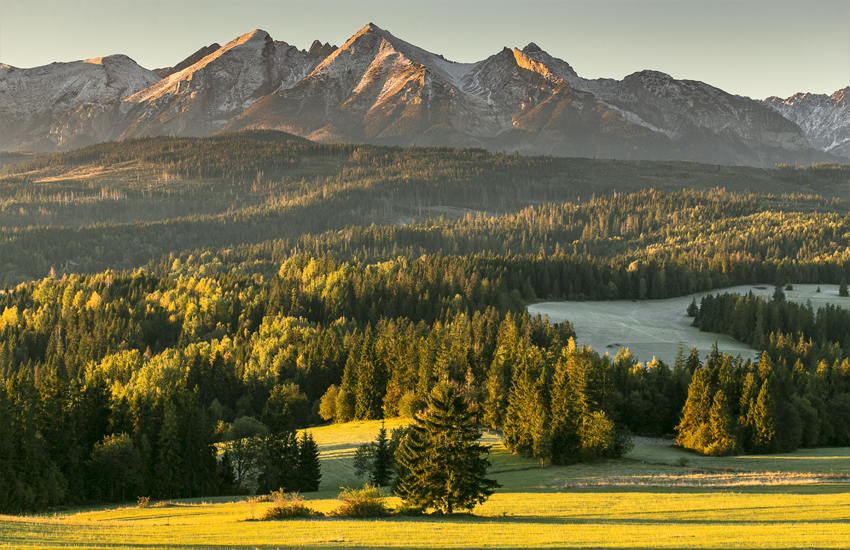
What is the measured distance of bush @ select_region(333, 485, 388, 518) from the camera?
46.2 m

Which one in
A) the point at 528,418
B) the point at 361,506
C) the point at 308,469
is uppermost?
the point at 361,506

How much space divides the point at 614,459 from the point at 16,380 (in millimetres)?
55814

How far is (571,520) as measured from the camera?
44625mm

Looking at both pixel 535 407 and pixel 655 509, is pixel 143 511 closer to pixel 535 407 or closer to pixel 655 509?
pixel 655 509

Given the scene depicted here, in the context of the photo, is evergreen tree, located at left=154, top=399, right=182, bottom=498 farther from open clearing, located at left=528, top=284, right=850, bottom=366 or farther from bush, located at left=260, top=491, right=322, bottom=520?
open clearing, located at left=528, top=284, right=850, bottom=366

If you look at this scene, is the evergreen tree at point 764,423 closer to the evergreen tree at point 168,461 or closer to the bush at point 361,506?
the bush at point 361,506

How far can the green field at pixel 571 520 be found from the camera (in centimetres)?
3631

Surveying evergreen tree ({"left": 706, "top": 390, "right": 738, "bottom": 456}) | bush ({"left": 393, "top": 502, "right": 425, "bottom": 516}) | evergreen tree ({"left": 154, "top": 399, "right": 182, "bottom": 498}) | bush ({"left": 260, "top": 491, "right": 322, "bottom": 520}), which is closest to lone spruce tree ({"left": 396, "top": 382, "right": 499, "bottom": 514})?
bush ({"left": 393, "top": 502, "right": 425, "bottom": 516})

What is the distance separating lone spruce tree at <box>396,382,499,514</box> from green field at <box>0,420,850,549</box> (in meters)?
1.72

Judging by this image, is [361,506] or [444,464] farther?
[444,464]

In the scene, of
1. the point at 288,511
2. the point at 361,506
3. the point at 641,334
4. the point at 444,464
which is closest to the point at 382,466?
the point at 444,464

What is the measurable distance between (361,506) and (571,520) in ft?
37.8

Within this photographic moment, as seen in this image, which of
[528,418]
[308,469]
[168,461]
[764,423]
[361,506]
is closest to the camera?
[361,506]

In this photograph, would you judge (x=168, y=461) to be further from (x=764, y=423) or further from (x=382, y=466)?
(x=764, y=423)
